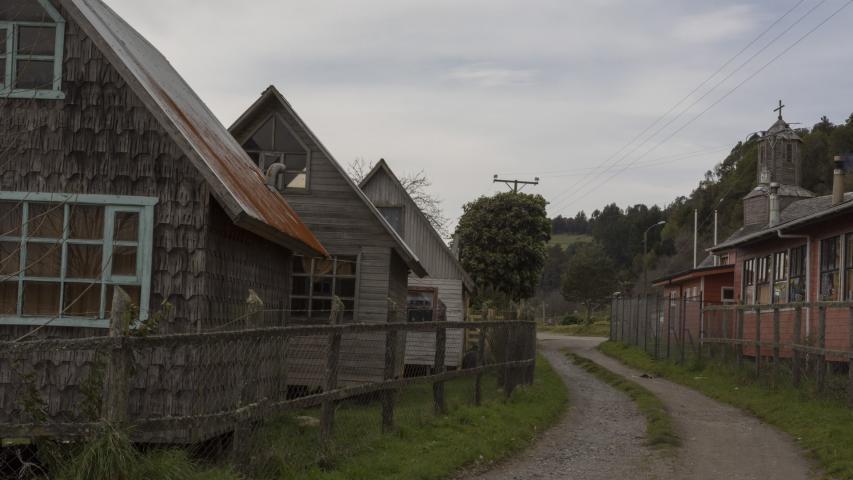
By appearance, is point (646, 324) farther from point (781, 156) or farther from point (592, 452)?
point (592, 452)

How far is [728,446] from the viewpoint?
41.3 feet

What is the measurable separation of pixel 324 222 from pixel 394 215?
28.4 feet

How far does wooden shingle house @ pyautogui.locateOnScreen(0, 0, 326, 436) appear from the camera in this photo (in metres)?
11.1

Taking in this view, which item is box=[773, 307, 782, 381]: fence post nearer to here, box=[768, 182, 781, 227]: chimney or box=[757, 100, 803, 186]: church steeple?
box=[768, 182, 781, 227]: chimney

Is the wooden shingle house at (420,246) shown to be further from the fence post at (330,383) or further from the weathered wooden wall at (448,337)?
the fence post at (330,383)

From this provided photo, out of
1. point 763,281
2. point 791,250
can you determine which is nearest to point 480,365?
point 791,250

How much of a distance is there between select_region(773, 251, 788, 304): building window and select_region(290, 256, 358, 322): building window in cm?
1179

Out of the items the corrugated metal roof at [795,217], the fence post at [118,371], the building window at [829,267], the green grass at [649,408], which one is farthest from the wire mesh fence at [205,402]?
the corrugated metal roof at [795,217]

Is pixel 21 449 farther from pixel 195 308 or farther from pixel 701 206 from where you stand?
pixel 701 206

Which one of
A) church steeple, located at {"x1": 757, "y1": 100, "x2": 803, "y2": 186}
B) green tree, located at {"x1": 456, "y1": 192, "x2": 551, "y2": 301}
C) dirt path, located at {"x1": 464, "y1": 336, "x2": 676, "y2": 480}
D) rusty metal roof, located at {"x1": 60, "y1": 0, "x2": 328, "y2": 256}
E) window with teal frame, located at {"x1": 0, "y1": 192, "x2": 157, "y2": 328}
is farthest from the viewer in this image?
green tree, located at {"x1": 456, "y1": 192, "x2": 551, "y2": 301}

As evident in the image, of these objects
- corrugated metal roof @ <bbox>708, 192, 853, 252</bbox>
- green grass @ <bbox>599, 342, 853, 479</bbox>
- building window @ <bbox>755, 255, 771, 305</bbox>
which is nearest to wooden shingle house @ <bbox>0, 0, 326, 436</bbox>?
green grass @ <bbox>599, 342, 853, 479</bbox>

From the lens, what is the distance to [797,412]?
48.5 feet

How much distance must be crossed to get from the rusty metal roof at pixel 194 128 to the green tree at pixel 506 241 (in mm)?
31589

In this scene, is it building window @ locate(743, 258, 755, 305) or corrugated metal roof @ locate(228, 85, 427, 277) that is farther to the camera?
building window @ locate(743, 258, 755, 305)
